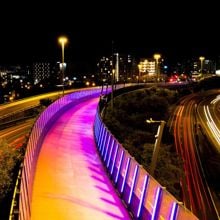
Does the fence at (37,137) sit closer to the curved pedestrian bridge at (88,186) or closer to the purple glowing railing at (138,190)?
the curved pedestrian bridge at (88,186)

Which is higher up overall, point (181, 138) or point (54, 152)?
point (54, 152)

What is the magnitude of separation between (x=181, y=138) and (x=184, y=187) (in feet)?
53.3

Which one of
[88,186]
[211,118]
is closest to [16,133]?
[88,186]

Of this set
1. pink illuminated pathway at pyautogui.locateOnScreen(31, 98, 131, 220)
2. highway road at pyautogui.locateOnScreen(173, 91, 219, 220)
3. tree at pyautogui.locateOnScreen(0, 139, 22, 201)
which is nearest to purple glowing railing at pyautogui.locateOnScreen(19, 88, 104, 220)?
pink illuminated pathway at pyautogui.locateOnScreen(31, 98, 131, 220)

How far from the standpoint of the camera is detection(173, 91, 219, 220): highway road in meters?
35.4

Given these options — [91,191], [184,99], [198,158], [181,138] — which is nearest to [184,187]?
[198,158]

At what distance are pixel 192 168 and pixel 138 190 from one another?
31831 millimetres

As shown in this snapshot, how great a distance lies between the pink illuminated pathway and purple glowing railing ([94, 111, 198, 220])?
1.32 ft

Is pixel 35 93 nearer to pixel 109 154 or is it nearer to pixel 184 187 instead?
pixel 184 187

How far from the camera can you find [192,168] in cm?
4403

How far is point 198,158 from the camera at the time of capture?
1853 inches

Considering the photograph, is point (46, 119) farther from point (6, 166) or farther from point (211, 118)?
point (211, 118)

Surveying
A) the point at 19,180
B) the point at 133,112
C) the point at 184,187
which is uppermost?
the point at 19,180

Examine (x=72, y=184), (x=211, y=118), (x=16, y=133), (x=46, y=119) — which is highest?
(x=46, y=119)
